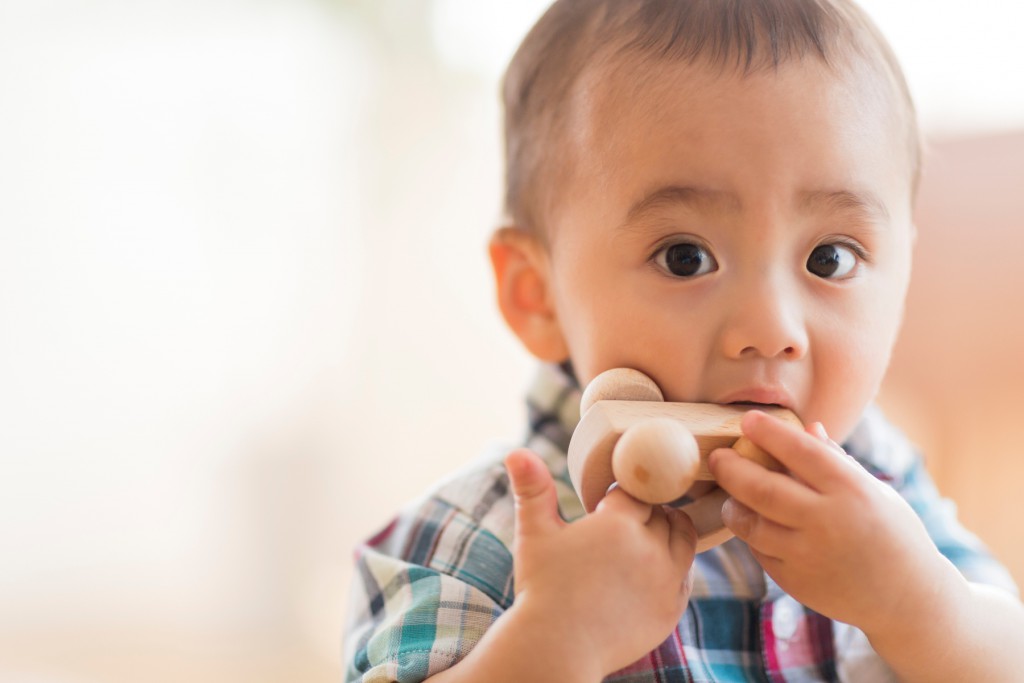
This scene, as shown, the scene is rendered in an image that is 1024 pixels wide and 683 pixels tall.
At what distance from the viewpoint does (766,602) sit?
0.83 metres

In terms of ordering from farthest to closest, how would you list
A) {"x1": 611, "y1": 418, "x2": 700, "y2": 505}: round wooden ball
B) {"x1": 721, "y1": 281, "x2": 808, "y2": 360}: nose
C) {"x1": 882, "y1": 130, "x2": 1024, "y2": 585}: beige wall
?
{"x1": 882, "y1": 130, "x2": 1024, "y2": 585}: beige wall
{"x1": 721, "y1": 281, "x2": 808, "y2": 360}: nose
{"x1": 611, "y1": 418, "x2": 700, "y2": 505}: round wooden ball

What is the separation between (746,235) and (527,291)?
Result: 249 millimetres

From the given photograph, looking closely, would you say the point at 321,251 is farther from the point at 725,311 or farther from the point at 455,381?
the point at 725,311

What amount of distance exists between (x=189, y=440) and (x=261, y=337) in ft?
0.72

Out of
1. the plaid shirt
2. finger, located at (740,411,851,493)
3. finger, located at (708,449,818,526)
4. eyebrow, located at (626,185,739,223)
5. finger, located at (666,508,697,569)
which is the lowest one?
the plaid shirt

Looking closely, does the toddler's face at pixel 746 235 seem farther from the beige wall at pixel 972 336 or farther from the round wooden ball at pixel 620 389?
the beige wall at pixel 972 336

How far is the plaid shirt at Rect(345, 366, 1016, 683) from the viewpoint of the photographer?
740 mm

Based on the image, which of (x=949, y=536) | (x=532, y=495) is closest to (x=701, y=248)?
(x=532, y=495)

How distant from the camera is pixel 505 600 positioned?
0.78 metres

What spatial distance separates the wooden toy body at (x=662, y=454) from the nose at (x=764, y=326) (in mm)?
40

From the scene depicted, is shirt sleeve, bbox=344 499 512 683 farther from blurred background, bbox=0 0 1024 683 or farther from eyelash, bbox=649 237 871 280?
blurred background, bbox=0 0 1024 683

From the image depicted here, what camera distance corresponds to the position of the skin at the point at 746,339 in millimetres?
599

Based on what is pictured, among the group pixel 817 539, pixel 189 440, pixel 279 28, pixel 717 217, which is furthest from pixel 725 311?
pixel 279 28

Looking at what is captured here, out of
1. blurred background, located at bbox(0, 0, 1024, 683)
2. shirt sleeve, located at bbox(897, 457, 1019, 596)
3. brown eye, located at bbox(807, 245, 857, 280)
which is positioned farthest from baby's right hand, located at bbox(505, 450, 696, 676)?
blurred background, located at bbox(0, 0, 1024, 683)
